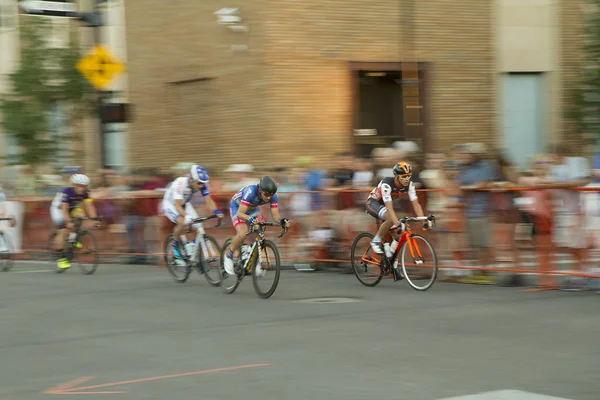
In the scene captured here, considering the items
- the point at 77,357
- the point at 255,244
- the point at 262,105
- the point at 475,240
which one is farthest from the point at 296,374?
the point at 262,105

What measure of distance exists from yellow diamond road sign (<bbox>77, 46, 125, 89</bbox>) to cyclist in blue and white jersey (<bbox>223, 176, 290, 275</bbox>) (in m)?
6.14

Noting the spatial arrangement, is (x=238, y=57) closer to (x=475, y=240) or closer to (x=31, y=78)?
(x=31, y=78)

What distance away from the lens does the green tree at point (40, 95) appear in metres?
23.5

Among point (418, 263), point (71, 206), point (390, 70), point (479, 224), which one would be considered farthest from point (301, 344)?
point (390, 70)

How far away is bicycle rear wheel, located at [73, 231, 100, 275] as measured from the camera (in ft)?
57.1

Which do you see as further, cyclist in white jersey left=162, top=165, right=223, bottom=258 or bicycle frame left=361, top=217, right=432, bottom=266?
cyclist in white jersey left=162, top=165, right=223, bottom=258

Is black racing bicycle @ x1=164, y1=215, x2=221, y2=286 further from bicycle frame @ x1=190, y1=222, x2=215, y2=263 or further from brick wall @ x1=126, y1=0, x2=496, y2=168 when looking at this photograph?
brick wall @ x1=126, y1=0, x2=496, y2=168

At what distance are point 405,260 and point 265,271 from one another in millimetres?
1937

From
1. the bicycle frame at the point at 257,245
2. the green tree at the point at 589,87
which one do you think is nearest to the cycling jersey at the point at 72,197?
the bicycle frame at the point at 257,245

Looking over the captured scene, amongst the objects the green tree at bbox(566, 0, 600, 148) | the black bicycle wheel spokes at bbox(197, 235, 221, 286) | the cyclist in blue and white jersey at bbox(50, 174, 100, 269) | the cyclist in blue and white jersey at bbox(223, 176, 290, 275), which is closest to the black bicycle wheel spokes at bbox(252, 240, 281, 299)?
the cyclist in blue and white jersey at bbox(223, 176, 290, 275)

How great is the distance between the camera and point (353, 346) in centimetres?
904

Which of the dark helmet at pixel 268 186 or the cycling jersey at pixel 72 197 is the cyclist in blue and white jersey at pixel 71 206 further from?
the dark helmet at pixel 268 186

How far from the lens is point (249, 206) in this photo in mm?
13609

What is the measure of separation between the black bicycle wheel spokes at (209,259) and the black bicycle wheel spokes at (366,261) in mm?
1928
